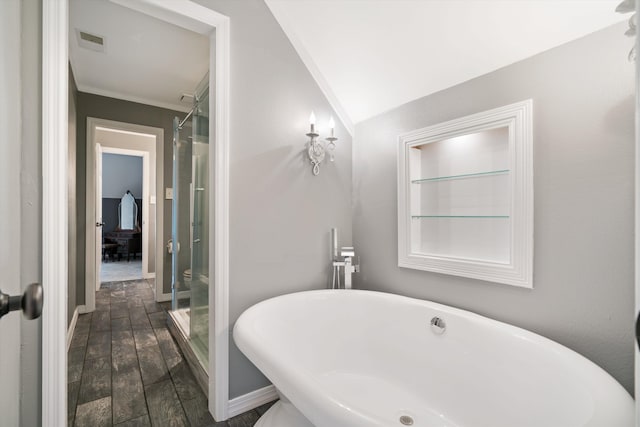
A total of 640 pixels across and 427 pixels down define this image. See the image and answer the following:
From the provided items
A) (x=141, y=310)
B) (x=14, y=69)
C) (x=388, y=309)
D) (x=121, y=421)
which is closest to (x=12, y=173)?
(x=14, y=69)

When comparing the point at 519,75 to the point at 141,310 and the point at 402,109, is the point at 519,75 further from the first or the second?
the point at 141,310

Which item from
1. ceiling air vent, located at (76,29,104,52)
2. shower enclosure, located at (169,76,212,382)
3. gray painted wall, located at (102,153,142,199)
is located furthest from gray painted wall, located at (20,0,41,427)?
gray painted wall, located at (102,153,142,199)

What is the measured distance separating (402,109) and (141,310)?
3.27m

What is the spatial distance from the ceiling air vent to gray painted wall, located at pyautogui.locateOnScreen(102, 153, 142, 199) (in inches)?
232

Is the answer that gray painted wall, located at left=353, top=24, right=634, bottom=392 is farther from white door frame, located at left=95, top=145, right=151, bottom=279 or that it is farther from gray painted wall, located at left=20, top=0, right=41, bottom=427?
white door frame, located at left=95, top=145, right=151, bottom=279

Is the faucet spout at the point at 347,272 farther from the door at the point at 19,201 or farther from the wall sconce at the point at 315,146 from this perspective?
the door at the point at 19,201

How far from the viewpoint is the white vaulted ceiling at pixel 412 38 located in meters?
1.25

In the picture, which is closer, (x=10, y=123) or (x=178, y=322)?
(x=10, y=123)

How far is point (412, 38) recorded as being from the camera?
5.36ft

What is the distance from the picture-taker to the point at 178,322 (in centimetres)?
254

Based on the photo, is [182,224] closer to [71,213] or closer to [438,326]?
[71,213]

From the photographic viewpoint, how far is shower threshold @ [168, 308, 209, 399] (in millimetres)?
1801

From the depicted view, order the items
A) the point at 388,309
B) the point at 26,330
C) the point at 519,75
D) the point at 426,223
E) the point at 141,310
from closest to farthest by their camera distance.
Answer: the point at 26,330
the point at 519,75
the point at 388,309
the point at 426,223
the point at 141,310

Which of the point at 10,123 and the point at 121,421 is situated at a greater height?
the point at 10,123
